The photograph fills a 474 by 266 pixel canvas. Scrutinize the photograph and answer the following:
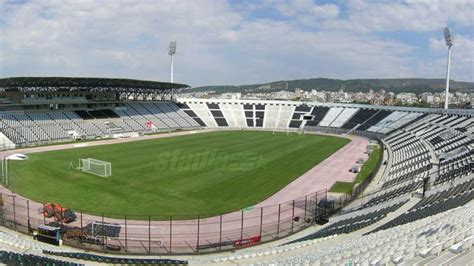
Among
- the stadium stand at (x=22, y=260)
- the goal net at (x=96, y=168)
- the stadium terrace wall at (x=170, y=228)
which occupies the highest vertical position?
the stadium stand at (x=22, y=260)

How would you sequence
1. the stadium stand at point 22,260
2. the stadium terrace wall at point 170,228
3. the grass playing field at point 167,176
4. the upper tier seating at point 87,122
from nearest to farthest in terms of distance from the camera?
the stadium stand at point 22,260
the stadium terrace wall at point 170,228
the grass playing field at point 167,176
the upper tier seating at point 87,122

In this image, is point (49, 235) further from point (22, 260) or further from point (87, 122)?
point (87, 122)

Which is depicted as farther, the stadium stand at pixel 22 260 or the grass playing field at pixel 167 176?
the grass playing field at pixel 167 176

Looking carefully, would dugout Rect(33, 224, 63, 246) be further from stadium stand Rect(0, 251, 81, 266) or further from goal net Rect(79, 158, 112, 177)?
goal net Rect(79, 158, 112, 177)

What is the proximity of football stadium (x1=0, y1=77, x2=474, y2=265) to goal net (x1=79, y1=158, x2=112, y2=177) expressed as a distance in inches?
5.5

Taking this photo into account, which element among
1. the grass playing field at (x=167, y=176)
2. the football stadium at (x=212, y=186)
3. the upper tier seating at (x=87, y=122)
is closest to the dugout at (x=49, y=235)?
the football stadium at (x=212, y=186)

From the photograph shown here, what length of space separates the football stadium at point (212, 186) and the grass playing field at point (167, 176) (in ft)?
0.61

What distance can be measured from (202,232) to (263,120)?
251 feet

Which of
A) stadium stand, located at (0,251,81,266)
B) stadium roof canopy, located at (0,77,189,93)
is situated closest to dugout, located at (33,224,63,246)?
stadium stand, located at (0,251,81,266)

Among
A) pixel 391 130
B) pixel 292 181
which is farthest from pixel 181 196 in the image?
pixel 391 130

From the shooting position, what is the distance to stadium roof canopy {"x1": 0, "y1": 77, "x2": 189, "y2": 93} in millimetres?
59781

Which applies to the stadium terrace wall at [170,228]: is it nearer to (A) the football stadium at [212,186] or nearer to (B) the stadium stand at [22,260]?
(A) the football stadium at [212,186]

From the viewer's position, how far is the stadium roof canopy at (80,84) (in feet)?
196

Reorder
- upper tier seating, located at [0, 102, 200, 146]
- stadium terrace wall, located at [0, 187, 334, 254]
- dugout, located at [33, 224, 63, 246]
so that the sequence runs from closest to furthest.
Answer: dugout, located at [33, 224, 63, 246] < stadium terrace wall, located at [0, 187, 334, 254] < upper tier seating, located at [0, 102, 200, 146]
